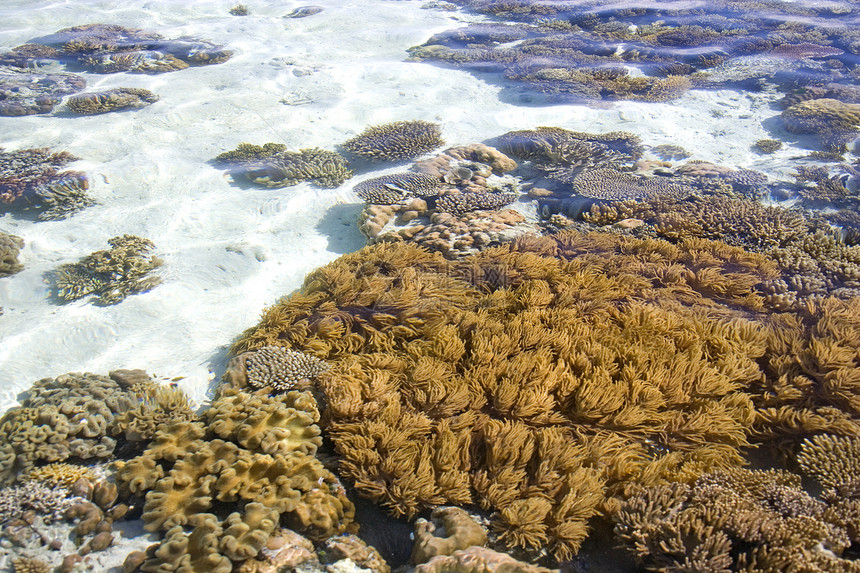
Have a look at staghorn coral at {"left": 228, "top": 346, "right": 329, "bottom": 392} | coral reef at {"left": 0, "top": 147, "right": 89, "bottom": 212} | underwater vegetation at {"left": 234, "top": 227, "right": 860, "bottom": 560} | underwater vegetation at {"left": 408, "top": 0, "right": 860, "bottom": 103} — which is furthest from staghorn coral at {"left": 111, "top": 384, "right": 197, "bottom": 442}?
underwater vegetation at {"left": 408, "top": 0, "right": 860, "bottom": 103}

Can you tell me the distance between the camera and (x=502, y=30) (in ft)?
42.4

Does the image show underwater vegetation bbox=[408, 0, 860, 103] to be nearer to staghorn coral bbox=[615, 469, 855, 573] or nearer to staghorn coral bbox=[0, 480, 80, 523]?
staghorn coral bbox=[615, 469, 855, 573]

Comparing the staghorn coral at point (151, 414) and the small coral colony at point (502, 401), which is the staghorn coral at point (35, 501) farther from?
the staghorn coral at point (151, 414)

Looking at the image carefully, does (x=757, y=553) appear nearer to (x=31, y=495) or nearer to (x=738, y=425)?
(x=738, y=425)

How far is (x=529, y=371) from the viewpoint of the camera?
12.3 feet

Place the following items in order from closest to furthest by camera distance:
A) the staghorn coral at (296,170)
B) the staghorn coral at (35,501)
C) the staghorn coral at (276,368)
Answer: the staghorn coral at (35,501) → the staghorn coral at (276,368) → the staghorn coral at (296,170)

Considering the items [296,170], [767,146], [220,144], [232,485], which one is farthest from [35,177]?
[767,146]

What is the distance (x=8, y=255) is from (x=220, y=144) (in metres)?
3.44

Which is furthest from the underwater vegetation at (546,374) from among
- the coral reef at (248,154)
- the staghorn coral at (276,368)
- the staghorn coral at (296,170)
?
the coral reef at (248,154)

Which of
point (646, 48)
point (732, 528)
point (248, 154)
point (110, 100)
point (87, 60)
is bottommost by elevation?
point (732, 528)

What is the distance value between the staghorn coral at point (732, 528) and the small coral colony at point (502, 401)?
1 cm

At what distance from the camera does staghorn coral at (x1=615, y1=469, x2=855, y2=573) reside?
2.58 metres

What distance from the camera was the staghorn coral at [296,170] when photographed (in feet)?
23.6

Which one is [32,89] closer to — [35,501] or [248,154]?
[248,154]
